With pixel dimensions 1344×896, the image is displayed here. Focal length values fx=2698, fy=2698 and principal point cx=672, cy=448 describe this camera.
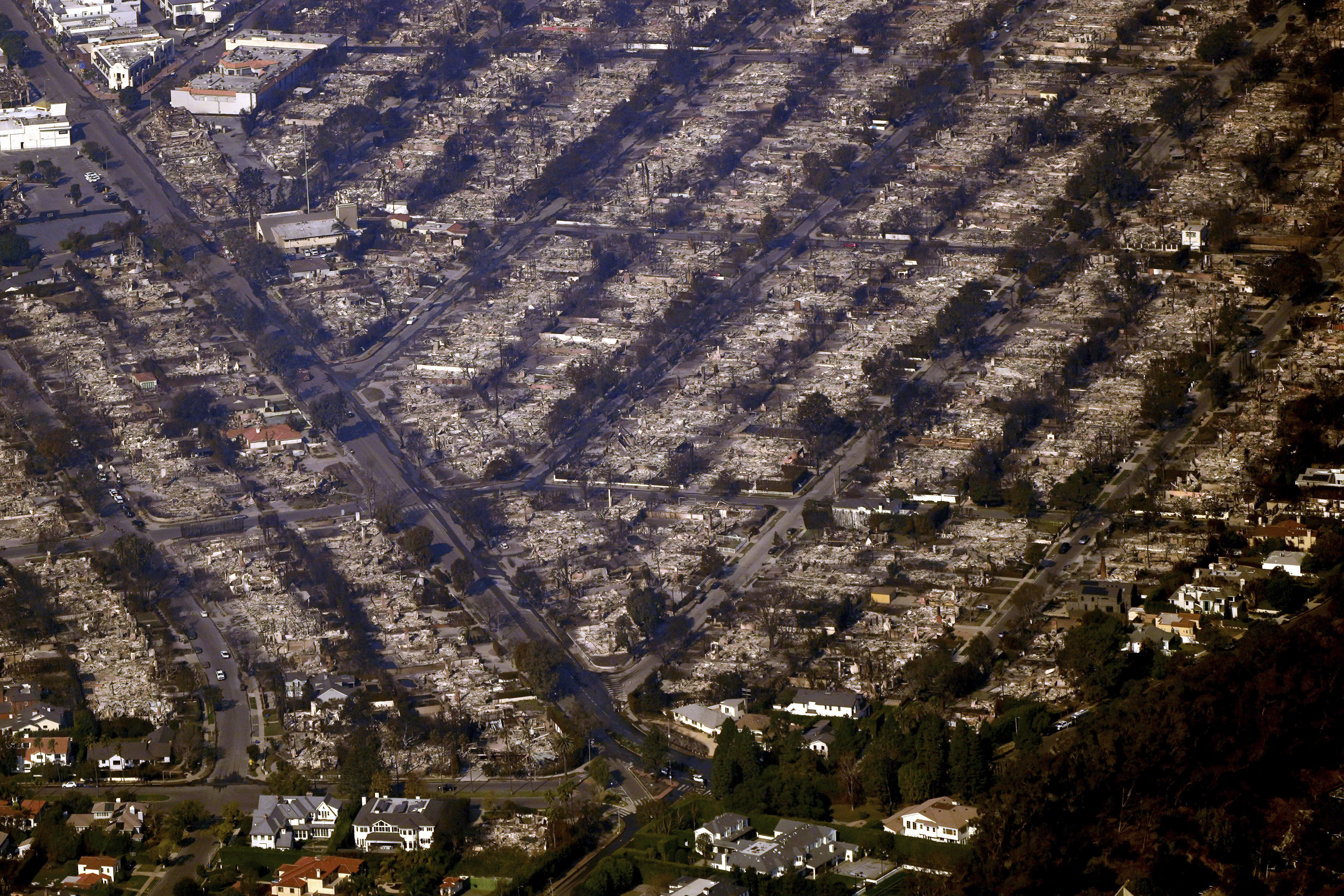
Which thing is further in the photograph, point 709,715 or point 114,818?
point 709,715

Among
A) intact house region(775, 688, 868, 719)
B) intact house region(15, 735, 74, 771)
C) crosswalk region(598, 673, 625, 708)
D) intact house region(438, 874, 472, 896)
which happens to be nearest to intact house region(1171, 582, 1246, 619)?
intact house region(775, 688, 868, 719)

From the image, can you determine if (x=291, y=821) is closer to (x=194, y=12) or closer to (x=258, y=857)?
(x=258, y=857)

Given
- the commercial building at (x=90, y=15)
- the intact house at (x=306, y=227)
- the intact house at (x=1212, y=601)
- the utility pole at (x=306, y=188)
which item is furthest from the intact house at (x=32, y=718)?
the commercial building at (x=90, y=15)

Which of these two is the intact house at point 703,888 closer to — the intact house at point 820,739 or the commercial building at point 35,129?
the intact house at point 820,739

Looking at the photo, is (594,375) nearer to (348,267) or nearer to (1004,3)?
(348,267)

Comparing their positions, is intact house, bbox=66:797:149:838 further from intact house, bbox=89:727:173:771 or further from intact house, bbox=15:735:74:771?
intact house, bbox=15:735:74:771

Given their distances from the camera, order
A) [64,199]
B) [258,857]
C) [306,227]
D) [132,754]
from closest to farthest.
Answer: [258,857], [132,754], [306,227], [64,199]

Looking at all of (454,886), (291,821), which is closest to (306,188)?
(291,821)
